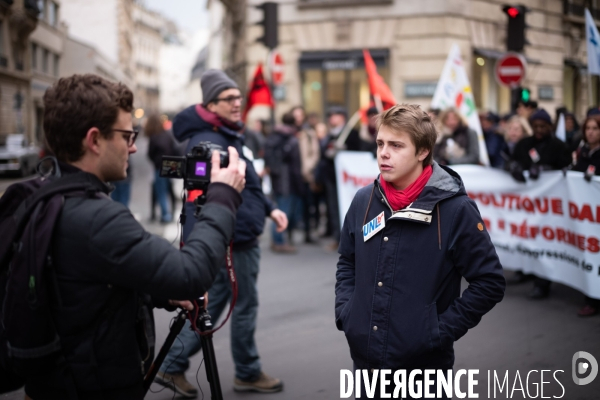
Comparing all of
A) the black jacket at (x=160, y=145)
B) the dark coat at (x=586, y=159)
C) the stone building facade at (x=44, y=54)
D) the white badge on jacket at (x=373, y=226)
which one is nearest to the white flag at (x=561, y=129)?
the dark coat at (x=586, y=159)

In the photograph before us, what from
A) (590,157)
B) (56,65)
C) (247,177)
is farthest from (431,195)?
(56,65)

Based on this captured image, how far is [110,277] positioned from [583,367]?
12.5 feet

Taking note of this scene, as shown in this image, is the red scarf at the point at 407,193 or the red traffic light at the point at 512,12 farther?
the red traffic light at the point at 512,12

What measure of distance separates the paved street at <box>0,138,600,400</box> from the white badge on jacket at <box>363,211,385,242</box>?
1.92 m

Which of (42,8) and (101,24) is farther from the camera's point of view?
(101,24)

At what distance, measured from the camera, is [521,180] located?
23.1ft

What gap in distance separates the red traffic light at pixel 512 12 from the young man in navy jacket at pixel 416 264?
36.4ft

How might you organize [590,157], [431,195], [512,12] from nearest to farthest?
[431,195]
[590,157]
[512,12]

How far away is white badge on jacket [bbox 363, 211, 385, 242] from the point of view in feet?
8.95

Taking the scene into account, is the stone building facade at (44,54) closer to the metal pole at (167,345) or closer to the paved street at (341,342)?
the paved street at (341,342)

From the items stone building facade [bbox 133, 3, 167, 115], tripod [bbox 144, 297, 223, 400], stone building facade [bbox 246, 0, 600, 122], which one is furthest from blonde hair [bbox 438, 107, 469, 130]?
stone building facade [bbox 133, 3, 167, 115]

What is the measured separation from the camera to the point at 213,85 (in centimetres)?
437

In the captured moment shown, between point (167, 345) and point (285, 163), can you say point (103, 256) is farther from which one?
point (285, 163)

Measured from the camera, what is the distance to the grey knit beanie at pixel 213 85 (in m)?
4.36
